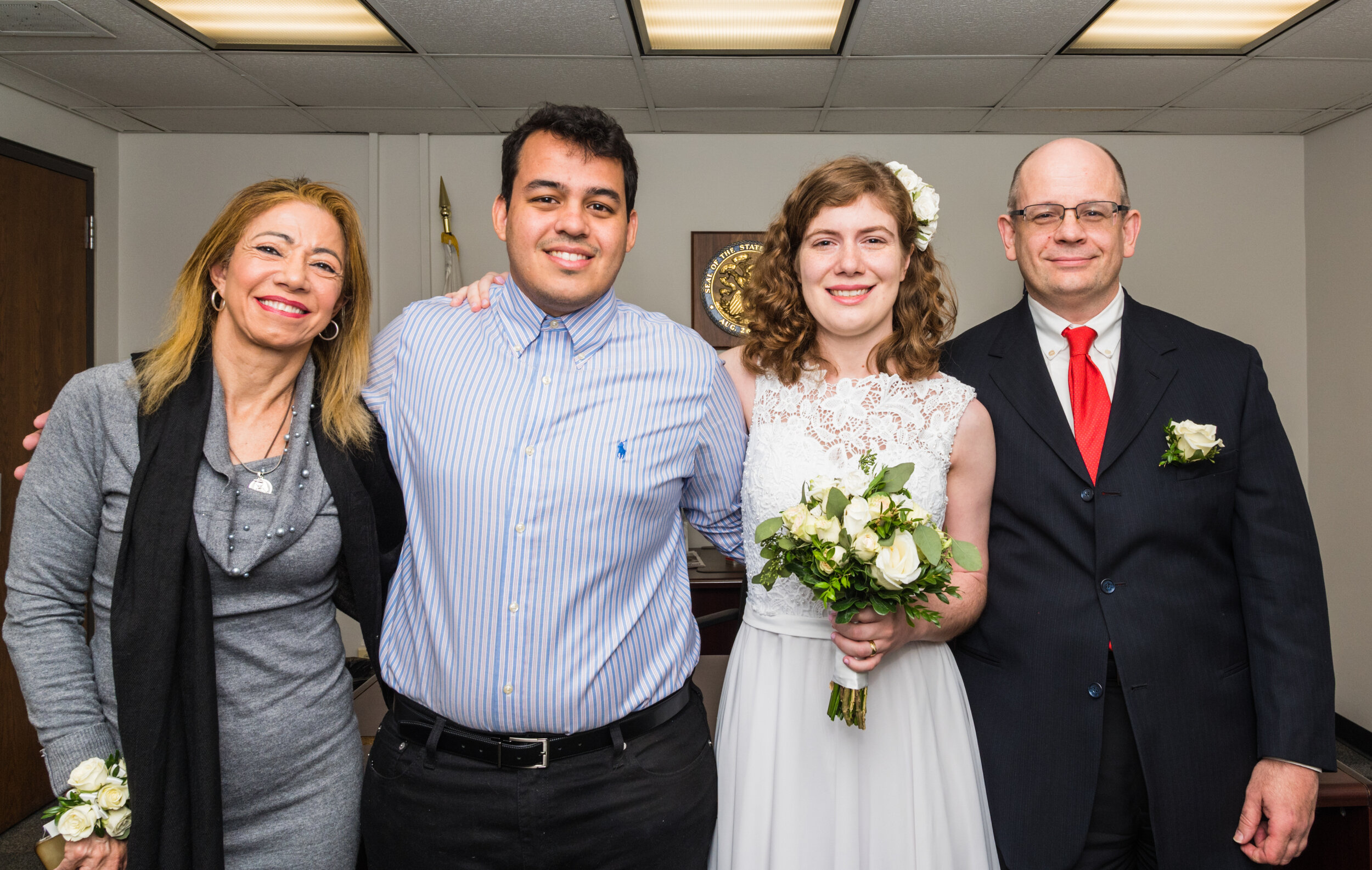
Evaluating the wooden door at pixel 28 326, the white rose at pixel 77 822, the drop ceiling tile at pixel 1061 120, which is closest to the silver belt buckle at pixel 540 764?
the white rose at pixel 77 822

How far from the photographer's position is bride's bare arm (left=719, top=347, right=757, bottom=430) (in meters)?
2.00

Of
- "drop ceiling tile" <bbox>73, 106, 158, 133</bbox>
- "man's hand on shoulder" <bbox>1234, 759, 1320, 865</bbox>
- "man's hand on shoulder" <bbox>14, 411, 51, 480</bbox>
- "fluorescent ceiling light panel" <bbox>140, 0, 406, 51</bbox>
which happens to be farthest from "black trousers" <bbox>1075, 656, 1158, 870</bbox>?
"drop ceiling tile" <bbox>73, 106, 158, 133</bbox>

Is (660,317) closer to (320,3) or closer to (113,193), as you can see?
(320,3)

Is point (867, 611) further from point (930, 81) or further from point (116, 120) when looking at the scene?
point (116, 120)

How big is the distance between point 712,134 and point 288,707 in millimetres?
4634

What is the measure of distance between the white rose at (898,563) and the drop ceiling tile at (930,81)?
3.26 m

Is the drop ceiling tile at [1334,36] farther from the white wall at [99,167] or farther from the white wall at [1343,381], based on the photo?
the white wall at [99,167]

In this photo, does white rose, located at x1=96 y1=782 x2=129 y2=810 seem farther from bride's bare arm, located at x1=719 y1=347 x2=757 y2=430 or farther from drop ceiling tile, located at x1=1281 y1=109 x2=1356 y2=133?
drop ceiling tile, located at x1=1281 y1=109 x2=1356 y2=133

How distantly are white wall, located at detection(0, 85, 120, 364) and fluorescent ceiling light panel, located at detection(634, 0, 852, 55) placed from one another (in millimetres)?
3344

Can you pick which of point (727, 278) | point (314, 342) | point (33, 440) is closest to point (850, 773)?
point (314, 342)

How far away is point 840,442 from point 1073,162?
84 centimetres

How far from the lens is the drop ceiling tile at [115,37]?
3.41m

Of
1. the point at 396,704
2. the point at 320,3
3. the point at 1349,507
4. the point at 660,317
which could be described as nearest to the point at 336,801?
the point at 396,704

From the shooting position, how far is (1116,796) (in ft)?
5.70
